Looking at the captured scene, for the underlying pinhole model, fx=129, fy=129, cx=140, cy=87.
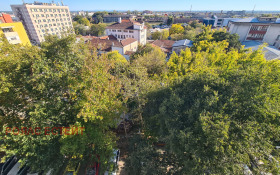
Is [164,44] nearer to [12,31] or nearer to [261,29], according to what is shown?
[261,29]

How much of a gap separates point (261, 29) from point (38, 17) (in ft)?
223

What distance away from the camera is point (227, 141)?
5.91 m

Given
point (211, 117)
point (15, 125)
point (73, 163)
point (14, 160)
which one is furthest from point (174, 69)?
point (14, 160)

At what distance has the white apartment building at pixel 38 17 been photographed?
45312 mm

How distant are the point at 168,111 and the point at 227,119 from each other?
9.67 feet

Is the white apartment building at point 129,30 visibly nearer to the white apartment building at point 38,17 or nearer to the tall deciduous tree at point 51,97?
the white apartment building at point 38,17

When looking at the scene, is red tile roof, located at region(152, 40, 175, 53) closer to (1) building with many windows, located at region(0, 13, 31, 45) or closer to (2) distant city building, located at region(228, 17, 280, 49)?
(2) distant city building, located at region(228, 17, 280, 49)

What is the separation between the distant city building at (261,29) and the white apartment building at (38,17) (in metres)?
49.6

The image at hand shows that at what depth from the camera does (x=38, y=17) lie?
47.8m

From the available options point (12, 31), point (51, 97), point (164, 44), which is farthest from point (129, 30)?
point (51, 97)

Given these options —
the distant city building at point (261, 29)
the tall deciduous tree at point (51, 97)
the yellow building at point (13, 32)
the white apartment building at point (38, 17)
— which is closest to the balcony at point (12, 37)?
the yellow building at point (13, 32)

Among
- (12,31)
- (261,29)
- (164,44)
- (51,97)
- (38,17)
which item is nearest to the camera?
(51,97)

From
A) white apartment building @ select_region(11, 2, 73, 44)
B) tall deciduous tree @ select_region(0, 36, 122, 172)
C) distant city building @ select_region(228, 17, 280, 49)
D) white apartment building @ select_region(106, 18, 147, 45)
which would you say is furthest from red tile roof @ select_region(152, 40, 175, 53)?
tall deciduous tree @ select_region(0, 36, 122, 172)

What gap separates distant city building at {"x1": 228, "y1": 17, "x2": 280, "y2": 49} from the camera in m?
26.2
